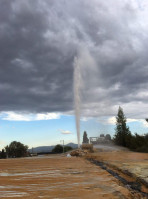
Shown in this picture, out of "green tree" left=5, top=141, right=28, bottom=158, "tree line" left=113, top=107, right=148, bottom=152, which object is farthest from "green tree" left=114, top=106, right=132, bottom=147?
"green tree" left=5, top=141, right=28, bottom=158

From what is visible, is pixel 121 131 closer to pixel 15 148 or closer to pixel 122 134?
pixel 122 134

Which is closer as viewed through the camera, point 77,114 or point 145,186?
point 145,186

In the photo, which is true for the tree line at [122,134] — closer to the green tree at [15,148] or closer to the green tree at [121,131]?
the green tree at [121,131]

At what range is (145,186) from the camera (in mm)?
3807

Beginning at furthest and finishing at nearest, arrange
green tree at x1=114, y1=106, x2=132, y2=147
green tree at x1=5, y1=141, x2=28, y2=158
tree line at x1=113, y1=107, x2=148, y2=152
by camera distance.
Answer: green tree at x1=5, y1=141, x2=28, y2=158, green tree at x1=114, y1=106, x2=132, y2=147, tree line at x1=113, y1=107, x2=148, y2=152

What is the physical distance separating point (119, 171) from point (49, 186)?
2605 millimetres

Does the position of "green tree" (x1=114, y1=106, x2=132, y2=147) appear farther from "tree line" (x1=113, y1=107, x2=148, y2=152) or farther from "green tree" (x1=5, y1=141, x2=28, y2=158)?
"green tree" (x1=5, y1=141, x2=28, y2=158)

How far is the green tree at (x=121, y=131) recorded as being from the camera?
1520 inches

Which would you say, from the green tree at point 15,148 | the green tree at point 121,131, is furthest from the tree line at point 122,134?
the green tree at point 15,148

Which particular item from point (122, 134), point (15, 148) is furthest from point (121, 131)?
point (15, 148)

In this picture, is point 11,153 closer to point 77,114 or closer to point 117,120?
point 117,120

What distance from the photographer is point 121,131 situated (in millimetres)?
40812

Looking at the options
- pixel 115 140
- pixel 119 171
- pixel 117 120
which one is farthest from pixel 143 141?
pixel 119 171

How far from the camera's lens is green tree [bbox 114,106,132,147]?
3860 cm
